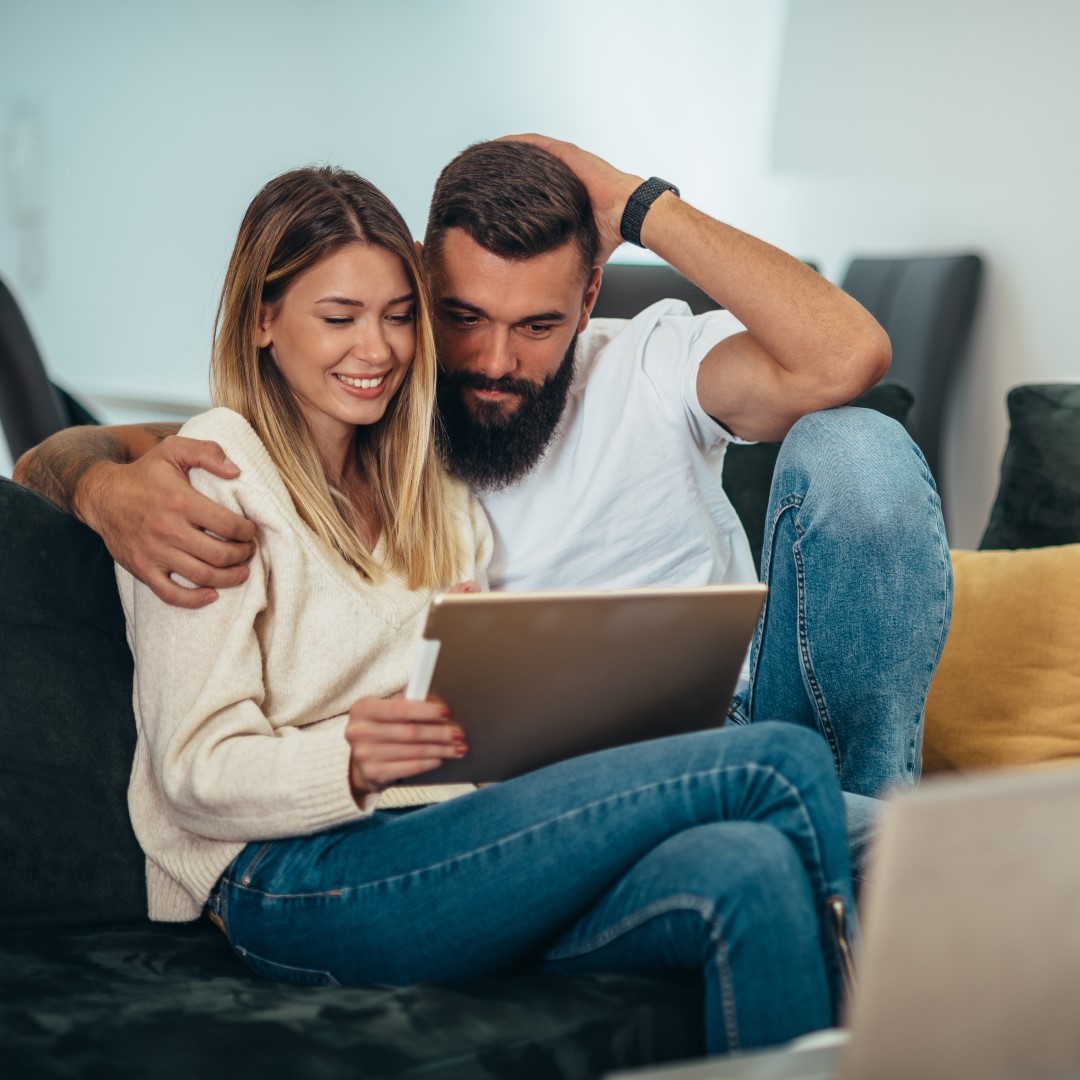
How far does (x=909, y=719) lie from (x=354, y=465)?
0.72 meters

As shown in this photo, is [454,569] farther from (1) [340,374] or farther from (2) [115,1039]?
(2) [115,1039]

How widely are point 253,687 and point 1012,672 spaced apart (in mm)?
1059

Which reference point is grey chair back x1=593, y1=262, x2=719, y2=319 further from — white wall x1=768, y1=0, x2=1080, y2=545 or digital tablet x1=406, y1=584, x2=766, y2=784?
digital tablet x1=406, y1=584, x2=766, y2=784

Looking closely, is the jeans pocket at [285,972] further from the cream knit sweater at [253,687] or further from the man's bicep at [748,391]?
the man's bicep at [748,391]

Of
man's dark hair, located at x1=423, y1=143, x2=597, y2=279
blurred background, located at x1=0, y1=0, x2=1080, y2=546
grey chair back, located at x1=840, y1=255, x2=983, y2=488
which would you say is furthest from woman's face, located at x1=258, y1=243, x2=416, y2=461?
blurred background, located at x1=0, y1=0, x2=1080, y2=546

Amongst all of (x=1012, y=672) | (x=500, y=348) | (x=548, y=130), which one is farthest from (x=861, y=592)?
(x=548, y=130)

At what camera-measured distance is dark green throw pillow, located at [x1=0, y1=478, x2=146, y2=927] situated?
1.23 metres

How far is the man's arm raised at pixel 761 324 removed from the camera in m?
1.51

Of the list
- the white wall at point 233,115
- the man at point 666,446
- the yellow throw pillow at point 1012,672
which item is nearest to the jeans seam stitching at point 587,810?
the man at point 666,446

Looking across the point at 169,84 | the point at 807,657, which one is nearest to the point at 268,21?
the point at 169,84

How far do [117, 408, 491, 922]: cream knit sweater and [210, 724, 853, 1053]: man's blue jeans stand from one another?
0.06 meters

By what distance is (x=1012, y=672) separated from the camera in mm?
1676

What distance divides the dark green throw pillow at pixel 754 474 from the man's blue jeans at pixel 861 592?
0.47m

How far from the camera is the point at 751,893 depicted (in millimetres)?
950
